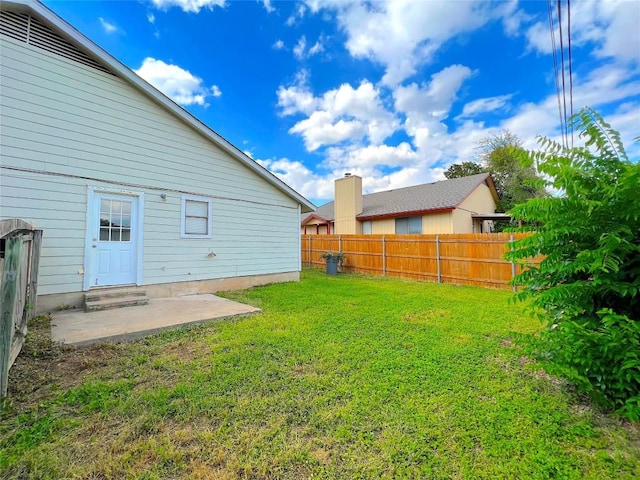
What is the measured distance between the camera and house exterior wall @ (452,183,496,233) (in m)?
14.3

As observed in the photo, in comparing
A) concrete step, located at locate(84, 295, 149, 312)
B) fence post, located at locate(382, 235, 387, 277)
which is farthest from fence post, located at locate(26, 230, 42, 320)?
fence post, located at locate(382, 235, 387, 277)

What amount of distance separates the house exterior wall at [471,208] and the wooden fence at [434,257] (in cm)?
456

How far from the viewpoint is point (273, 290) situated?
7996 mm

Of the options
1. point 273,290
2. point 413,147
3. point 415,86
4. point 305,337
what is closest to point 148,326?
point 305,337

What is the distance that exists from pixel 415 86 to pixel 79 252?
11.8 metres

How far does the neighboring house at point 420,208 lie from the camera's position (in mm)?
14695

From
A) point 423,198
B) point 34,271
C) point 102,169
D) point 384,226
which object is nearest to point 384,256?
point 384,226

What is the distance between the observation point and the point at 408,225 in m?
15.8

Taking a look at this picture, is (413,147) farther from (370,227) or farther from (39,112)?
(39,112)

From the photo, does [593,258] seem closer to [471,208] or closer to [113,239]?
[113,239]

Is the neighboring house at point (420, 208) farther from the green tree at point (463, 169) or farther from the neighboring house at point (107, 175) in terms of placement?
the green tree at point (463, 169)

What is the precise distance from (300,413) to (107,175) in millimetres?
→ 6454

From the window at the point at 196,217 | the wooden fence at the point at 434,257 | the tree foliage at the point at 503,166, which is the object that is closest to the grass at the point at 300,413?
the window at the point at 196,217

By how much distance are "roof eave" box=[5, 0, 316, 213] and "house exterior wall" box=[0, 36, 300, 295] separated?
23cm
